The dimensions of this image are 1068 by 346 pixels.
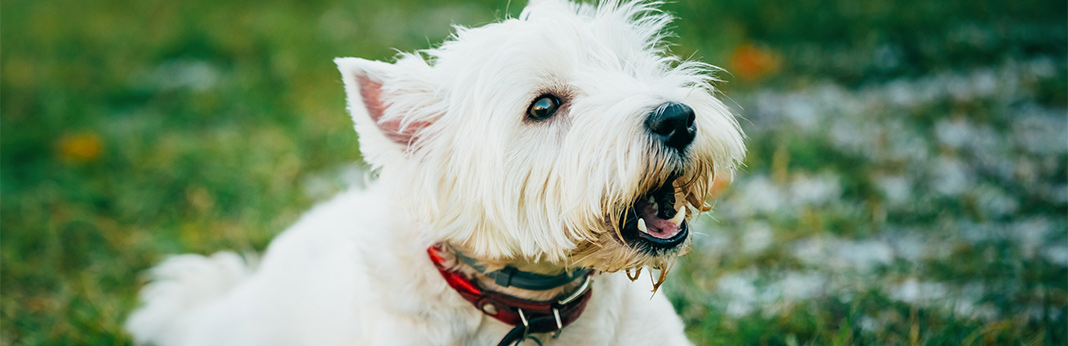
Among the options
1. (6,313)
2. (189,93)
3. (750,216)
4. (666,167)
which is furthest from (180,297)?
(189,93)

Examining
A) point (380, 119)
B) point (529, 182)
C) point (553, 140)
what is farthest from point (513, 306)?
point (380, 119)

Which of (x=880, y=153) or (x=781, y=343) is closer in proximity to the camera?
(x=781, y=343)

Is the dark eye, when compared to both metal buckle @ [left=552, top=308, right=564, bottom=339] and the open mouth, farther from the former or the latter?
metal buckle @ [left=552, top=308, right=564, bottom=339]

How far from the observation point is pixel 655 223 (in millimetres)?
2197

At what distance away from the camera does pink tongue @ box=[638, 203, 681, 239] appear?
2168 mm

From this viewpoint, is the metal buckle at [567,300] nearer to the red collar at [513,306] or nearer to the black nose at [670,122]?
the red collar at [513,306]

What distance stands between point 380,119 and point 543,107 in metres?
0.55

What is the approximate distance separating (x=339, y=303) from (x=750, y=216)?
2533 millimetres

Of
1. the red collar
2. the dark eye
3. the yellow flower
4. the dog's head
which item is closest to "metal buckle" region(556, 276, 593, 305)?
the red collar

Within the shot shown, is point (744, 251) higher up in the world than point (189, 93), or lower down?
lower down

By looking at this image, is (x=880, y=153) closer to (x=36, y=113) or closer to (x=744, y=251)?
(x=744, y=251)

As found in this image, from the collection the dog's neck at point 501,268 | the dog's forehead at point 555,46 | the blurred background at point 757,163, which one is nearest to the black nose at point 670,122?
the dog's forehead at point 555,46

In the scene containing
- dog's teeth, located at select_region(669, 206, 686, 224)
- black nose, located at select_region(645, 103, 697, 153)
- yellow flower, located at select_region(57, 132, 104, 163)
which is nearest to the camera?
black nose, located at select_region(645, 103, 697, 153)

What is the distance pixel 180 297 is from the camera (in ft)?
11.6
